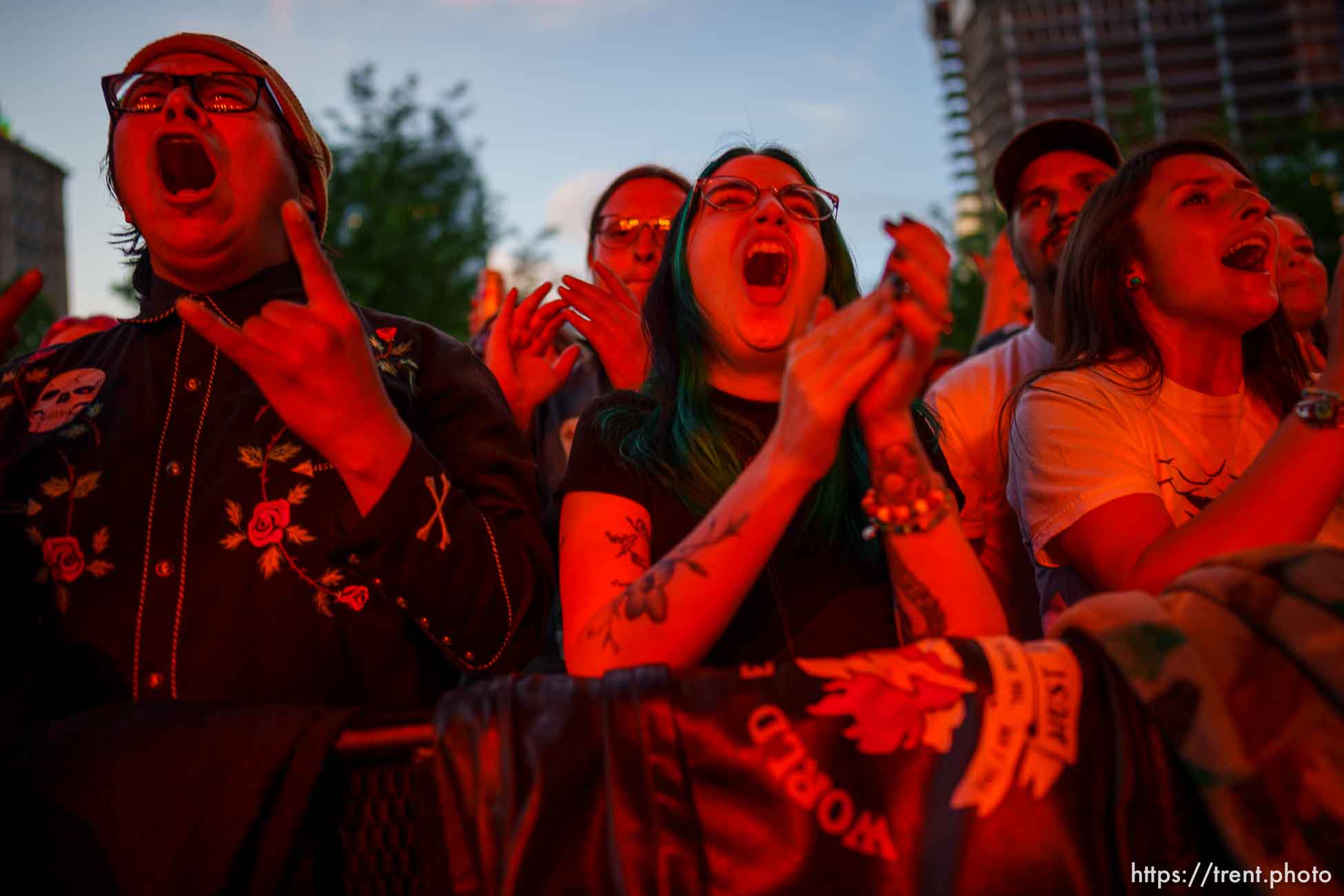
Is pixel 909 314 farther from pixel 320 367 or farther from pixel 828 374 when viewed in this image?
pixel 320 367

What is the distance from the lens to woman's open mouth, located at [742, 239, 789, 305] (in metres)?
2.16

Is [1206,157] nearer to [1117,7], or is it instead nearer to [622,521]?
[622,521]

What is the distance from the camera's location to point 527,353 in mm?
2926

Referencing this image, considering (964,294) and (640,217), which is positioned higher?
(964,294)

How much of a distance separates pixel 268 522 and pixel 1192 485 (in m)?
2.07

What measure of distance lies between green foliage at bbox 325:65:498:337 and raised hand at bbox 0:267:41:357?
13.4 metres

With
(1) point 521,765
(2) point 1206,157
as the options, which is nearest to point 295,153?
(1) point 521,765

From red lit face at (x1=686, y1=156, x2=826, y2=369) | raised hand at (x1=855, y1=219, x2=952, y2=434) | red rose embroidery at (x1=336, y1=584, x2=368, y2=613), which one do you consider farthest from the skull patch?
raised hand at (x1=855, y1=219, x2=952, y2=434)

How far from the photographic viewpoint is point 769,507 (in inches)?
62.8

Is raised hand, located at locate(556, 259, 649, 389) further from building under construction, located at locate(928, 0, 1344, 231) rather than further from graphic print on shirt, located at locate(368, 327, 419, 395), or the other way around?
building under construction, located at locate(928, 0, 1344, 231)

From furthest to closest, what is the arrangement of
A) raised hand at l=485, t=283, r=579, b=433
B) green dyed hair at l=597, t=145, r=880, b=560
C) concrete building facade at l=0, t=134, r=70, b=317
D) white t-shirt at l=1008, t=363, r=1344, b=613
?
concrete building facade at l=0, t=134, r=70, b=317 < raised hand at l=485, t=283, r=579, b=433 < white t-shirt at l=1008, t=363, r=1344, b=613 < green dyed hair at l=597, t=145, r=880, b=560

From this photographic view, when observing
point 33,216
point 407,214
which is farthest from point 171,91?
point 33,216

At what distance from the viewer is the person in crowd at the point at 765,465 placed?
1.56 m

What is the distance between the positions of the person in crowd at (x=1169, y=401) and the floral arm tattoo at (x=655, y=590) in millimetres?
1014
